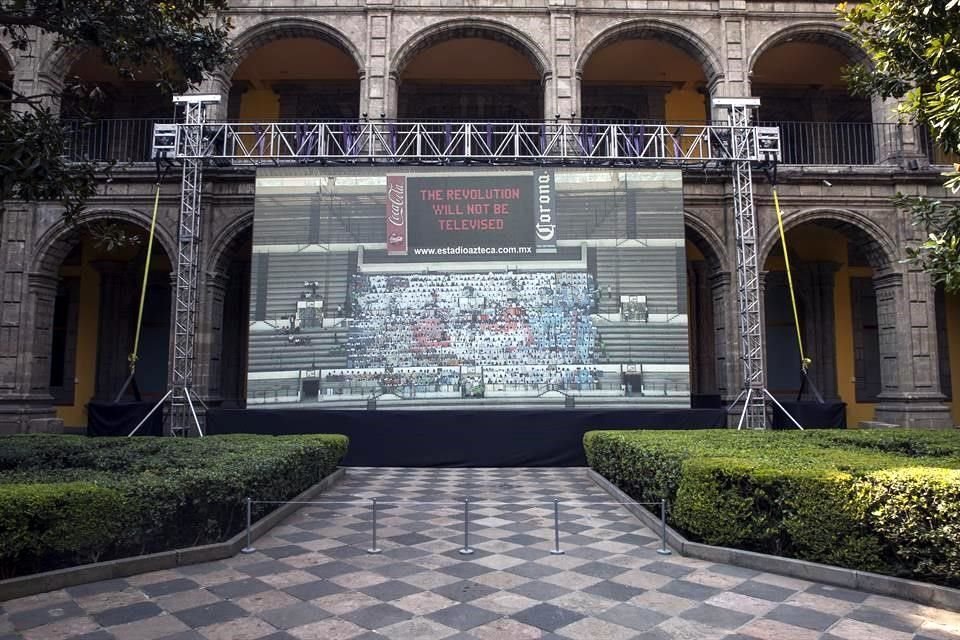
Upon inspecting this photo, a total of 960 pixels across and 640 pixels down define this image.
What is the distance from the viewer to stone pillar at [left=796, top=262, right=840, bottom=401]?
1557 cm

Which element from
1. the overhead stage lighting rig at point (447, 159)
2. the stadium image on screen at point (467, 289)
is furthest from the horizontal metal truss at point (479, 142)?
the stadium image on screen at point (467, 289)

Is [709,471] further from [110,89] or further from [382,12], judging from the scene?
[110,89]

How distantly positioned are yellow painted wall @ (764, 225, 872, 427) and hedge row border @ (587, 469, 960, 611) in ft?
39.4

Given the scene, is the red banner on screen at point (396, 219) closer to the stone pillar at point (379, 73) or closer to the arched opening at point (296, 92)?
the stone pillar at point (379, 73)

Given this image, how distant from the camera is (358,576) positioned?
511 cm

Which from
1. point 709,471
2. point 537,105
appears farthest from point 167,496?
point 537,105

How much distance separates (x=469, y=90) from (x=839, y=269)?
10.7 metres

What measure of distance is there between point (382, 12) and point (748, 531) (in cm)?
1265

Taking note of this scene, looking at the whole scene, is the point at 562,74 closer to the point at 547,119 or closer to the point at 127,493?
the point at 547,119

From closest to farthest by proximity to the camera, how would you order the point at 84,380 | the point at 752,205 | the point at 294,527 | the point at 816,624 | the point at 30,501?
the point at 816,624
the point at 30,501
the point at 294,527
the point at 752,205
the point at 84,380

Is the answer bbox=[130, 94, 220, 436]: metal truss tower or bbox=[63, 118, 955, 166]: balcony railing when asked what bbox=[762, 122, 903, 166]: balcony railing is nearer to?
bbox=[63, 118, 955, 166]: balcony railing

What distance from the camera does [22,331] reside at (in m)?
12.6

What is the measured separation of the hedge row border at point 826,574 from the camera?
4.41 m

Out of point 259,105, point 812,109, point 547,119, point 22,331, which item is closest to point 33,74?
point 259,105
